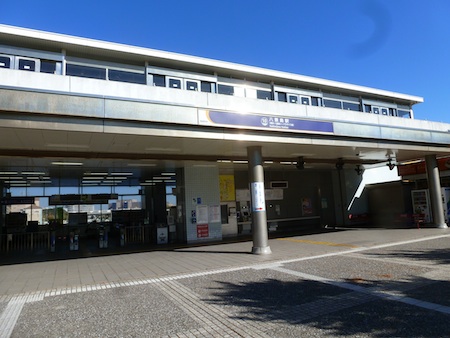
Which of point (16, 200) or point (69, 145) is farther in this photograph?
point (16, 200)

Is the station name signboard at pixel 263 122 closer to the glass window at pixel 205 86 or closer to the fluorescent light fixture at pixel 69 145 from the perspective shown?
the fluorescent light fixture at pixel 69 145

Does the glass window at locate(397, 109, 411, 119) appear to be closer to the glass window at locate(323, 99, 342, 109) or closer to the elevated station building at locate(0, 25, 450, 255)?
the elevated station building at locate(0, 25, 450, 255)

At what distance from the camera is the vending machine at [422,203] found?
59.8ft

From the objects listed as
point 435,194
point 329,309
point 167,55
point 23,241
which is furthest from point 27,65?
point 435,194

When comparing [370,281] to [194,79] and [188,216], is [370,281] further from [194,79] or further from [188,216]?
[194,79]

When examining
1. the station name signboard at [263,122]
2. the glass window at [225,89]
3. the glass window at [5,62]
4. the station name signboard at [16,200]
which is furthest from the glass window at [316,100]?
the station name signboard at [16,200]

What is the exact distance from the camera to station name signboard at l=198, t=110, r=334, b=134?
30.0ft

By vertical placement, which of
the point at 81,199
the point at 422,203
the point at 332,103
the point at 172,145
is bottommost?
the point at 422,203

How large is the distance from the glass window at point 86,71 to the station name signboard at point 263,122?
11.1 meters

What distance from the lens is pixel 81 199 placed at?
18938 millimetres

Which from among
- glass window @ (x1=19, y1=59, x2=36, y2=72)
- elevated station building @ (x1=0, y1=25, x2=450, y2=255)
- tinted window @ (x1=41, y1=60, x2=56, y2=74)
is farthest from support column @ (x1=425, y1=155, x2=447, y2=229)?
glass window @ (x1=19, y1=59, x2=36, y2=72)

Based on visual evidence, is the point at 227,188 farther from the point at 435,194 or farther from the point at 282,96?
the point at 435,194

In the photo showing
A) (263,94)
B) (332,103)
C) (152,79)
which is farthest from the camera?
(332,103)

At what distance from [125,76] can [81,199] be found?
745cm
